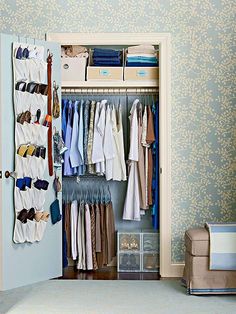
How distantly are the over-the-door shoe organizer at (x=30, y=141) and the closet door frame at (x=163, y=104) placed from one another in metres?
0.57

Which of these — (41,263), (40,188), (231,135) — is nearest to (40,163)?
(40,188)

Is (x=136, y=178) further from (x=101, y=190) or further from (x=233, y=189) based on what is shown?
(x=233, y=189)

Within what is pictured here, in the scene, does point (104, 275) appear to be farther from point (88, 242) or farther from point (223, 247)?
point (223, 247)

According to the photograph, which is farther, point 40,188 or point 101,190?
point 101,190

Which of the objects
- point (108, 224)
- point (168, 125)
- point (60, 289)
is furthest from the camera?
point (108, 224)

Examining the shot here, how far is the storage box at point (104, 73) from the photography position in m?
6.23

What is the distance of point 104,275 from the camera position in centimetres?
614

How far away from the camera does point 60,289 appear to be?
543cm

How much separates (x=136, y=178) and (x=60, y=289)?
A: 1459 millimetres

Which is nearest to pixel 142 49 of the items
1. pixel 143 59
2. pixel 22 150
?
pixel 143 59

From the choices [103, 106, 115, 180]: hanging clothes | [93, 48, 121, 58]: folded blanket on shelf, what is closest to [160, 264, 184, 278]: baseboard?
[103, 106, 115, 180]: hanging clothes

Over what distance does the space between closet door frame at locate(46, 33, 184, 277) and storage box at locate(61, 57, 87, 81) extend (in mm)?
221

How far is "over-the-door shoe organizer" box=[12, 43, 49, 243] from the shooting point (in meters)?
5.43

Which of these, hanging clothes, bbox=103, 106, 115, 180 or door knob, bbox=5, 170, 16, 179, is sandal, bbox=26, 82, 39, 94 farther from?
hanging clothes, bbox=103, 106, 115, 180
